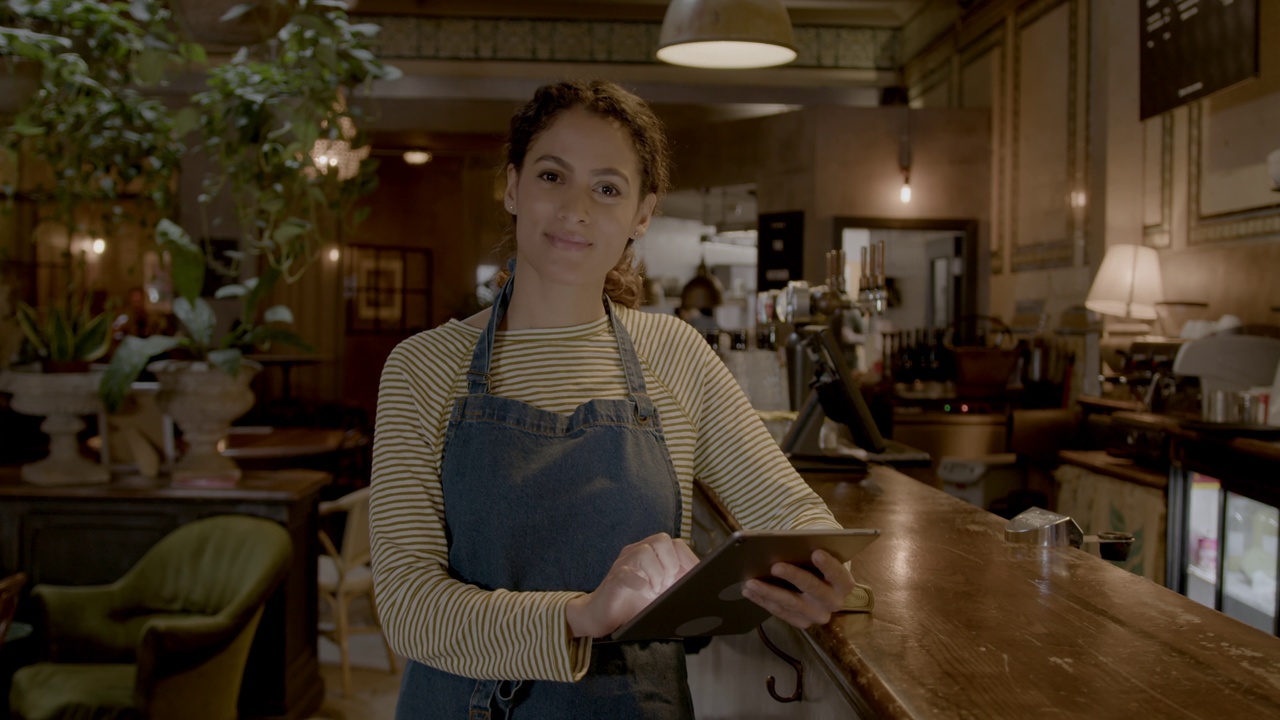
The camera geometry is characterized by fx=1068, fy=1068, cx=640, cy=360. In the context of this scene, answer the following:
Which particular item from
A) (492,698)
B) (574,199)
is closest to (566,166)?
(574,199)

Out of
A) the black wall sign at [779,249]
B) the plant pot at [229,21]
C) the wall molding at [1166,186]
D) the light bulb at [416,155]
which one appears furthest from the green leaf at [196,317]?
the light bulb at [416,155]

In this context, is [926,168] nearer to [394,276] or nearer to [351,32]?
[351,32]

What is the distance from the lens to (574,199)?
1.40 meters

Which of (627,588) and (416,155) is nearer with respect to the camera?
(627,588)

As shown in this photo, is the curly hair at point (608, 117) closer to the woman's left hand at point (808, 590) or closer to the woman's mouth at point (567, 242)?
the woman's mouth at point (567, 242)

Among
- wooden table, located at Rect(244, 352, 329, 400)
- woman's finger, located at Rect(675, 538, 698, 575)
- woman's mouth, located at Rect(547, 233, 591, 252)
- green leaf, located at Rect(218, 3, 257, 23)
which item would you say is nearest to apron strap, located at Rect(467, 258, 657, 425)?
woman's mouth, located at Rect(547, 233, 591, 252)

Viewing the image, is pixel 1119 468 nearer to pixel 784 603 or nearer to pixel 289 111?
pixel 289 111

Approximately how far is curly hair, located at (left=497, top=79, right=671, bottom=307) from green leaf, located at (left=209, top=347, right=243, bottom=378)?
2.43 m

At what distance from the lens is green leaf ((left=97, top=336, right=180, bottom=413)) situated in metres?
3.59

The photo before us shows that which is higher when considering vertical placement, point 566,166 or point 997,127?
point 997,127

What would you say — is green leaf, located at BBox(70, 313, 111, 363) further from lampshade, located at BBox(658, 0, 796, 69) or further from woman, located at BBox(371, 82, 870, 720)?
woman, located at BBox(371, 82, 870, 720)

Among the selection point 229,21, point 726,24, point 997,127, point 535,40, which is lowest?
point 229,21

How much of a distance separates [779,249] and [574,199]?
782cm

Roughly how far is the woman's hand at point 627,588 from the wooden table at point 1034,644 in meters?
0.23
